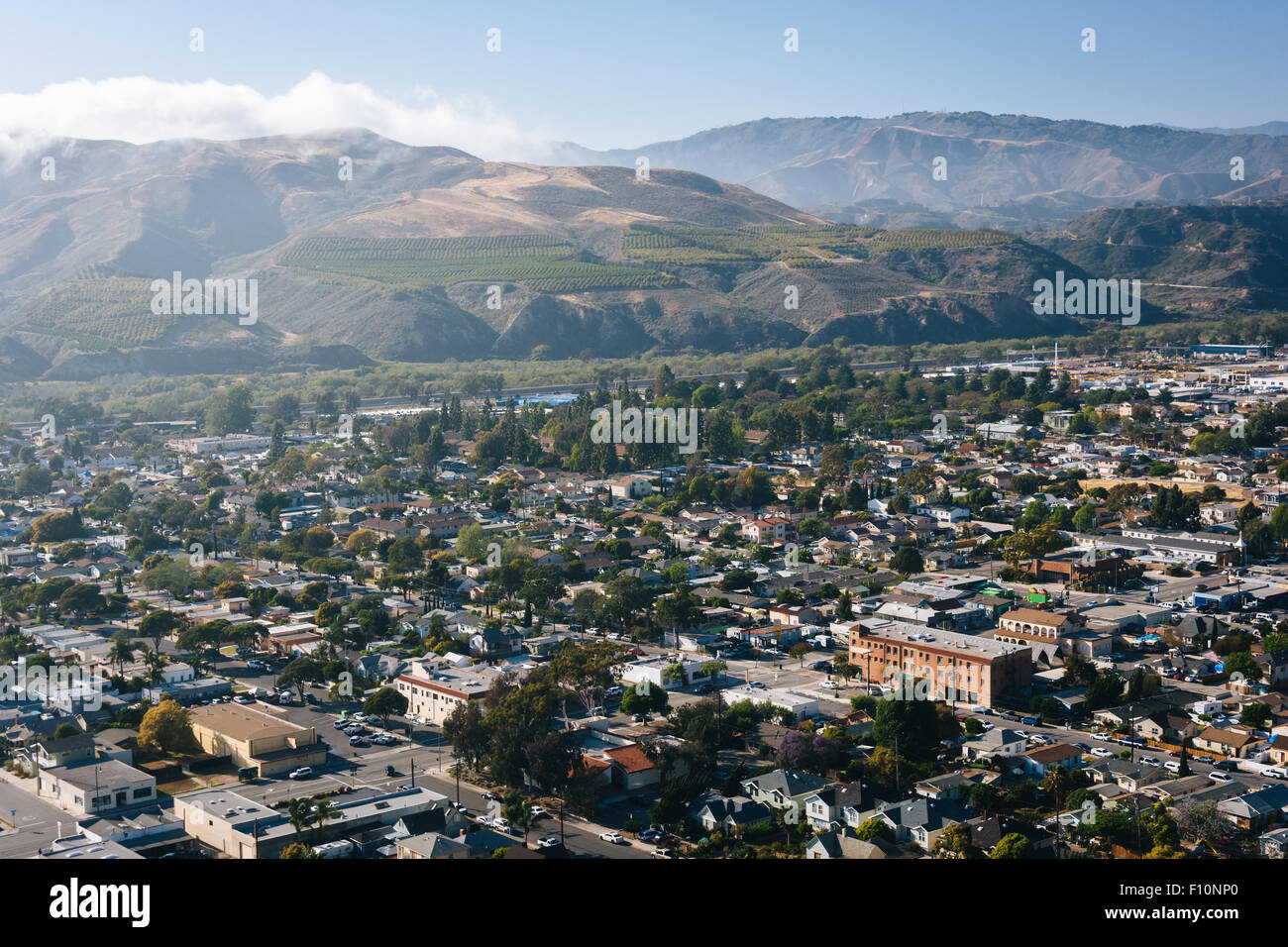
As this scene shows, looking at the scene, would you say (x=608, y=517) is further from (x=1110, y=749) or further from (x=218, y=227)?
(x=218, y=227)

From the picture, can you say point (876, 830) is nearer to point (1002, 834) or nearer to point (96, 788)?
point (1002, 834)

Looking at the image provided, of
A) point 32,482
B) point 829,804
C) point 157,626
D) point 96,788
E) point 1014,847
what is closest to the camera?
point 1014,847

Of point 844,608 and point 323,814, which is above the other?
point 323,814

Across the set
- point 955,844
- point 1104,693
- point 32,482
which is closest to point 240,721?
point 955,844

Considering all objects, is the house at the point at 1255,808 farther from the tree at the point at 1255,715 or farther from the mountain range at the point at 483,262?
the mountain range at the point at 483,262

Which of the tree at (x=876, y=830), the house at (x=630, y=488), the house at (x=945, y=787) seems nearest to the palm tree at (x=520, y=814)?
the tree at (x=876, y=830)
